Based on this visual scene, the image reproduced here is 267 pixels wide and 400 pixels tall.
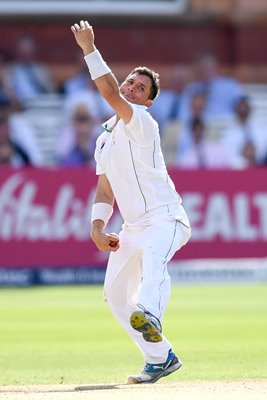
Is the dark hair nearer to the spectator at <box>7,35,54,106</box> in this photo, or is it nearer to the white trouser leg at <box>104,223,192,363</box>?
the white trouser leg at <box>104,223,192,363</box>

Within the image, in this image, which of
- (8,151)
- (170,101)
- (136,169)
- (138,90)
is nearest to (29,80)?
(8,151)

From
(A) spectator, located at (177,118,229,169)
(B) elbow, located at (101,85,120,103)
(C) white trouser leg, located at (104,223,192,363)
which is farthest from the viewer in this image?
(A) spectator, located at (177,118,229,169)

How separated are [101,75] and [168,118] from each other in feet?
44.0

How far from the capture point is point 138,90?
290 inches

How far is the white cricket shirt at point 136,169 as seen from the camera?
7227 millimetres

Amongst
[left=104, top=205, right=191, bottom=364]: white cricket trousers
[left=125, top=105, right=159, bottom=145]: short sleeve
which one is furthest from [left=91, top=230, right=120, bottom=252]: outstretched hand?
[left=125, top=105, right=159, bottom=145]: short sleeve

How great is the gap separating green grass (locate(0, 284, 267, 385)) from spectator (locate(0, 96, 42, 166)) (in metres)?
3.59

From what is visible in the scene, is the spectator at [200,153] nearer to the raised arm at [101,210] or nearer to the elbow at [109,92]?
the raised arm at [101,210]

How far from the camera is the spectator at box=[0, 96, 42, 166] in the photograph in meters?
19.5

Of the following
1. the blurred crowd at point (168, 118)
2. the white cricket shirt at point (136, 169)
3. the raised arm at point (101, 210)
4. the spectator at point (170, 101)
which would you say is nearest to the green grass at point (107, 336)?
the raised arm at point (101, 210)

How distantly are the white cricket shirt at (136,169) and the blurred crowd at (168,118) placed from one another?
11762 mm

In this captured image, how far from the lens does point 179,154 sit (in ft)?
66.0

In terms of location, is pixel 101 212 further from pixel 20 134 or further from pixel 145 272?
pixel 20 134

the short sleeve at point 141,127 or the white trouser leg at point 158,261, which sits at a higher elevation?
the short sleeve at point 141,127
